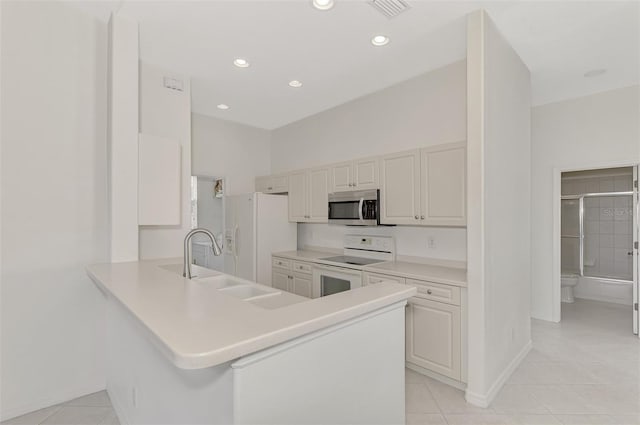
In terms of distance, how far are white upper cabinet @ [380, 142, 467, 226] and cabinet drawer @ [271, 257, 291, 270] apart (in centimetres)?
147

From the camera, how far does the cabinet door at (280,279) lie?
13.5 feet

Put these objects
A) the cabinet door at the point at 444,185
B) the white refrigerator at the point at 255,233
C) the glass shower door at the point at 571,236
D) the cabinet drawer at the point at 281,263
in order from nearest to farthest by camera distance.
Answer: the cabinet door at the point at 444,185
the cabinet drawer at the point at 281,263
the white refrigerator at the point at 255,233
the glass shower door at the point at 571,236

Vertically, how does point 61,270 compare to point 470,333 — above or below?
above

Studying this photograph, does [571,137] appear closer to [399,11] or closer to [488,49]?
[488,49]

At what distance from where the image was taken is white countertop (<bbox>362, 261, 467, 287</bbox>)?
2529 mm

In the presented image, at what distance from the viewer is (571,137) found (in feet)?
12.5

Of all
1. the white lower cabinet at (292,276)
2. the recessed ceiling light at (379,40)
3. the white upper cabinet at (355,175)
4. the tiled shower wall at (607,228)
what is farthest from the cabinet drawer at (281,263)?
the tiled shower wall at (607,228)

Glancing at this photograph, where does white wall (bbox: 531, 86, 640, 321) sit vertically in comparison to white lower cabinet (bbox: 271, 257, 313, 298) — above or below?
above

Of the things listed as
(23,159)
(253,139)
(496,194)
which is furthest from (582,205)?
(23,159)

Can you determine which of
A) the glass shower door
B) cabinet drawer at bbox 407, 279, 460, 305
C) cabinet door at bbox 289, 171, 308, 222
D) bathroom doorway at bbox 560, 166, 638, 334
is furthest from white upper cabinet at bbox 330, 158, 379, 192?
the glass shower door

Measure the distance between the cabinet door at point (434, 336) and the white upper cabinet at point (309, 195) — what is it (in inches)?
66.8

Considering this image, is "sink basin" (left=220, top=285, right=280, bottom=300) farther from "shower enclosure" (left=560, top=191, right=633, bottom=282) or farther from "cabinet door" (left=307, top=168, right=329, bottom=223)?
"shower enclosure" (left=560, top=191, right=633, bottom=282)

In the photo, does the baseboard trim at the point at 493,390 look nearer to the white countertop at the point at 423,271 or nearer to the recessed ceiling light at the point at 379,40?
the white countertop at the point at 423,271

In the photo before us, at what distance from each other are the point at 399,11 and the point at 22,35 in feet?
8.74
